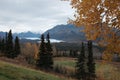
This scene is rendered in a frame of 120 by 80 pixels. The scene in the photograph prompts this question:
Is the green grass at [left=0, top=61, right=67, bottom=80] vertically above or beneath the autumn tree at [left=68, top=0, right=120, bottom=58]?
beneath

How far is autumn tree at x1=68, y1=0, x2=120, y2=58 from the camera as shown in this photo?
21203 mm

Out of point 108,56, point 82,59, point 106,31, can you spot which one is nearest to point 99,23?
point 106,31

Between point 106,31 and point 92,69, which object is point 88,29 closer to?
point 106,31

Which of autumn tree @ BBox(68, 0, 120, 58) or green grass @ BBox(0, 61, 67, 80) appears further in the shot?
green grass @ BBox(0, 61, 67, 80)

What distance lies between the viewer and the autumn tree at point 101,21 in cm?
2120

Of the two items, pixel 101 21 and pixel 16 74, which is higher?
pixel 101 21

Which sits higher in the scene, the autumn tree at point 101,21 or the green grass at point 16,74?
the autumn tree at point 101,21

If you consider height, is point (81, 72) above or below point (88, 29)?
below

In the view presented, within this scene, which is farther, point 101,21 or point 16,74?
point 16,74

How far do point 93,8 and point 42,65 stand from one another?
77.5 m

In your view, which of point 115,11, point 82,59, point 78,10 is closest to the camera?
point 115,11

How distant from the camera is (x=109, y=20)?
71.4ft

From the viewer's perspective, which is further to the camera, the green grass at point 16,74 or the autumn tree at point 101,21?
the green grass at point 16,74

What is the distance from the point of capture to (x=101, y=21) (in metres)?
21.8
